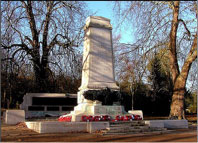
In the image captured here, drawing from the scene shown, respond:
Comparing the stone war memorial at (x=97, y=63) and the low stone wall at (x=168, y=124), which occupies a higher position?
the stone war memorial at (x=97, y=63)

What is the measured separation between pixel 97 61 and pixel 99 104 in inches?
91.2

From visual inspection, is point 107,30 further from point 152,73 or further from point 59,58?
point 152,73

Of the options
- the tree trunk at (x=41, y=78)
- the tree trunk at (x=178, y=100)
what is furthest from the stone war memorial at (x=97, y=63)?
the tree trunk at (x=41, y=78)

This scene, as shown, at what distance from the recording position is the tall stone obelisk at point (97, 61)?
1249cm

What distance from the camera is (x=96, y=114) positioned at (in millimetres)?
11500

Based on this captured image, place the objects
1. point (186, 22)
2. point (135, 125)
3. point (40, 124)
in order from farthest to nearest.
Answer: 1. point (186, 22)
2. point (135, 125)
3. point (40, 124)

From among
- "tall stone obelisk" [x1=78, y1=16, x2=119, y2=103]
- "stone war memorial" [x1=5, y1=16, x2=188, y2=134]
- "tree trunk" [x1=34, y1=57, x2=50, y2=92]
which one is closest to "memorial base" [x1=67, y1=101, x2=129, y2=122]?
"stone war memorial" [x1=5, y1=16, x2=188, y2=134]

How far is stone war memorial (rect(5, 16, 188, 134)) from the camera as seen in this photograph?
9805 millimetres

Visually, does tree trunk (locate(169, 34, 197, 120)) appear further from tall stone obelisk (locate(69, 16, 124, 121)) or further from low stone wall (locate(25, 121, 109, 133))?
low stone wall (locate(25, 121, 109, 133))

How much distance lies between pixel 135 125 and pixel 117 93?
248cm

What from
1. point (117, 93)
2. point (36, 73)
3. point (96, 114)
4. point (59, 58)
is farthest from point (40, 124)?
point (36, 73)

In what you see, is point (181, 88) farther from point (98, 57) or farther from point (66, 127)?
point (66, 127)

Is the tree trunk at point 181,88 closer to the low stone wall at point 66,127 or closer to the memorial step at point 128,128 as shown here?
the memorial step at point 128,128

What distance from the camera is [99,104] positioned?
39.7 ft
